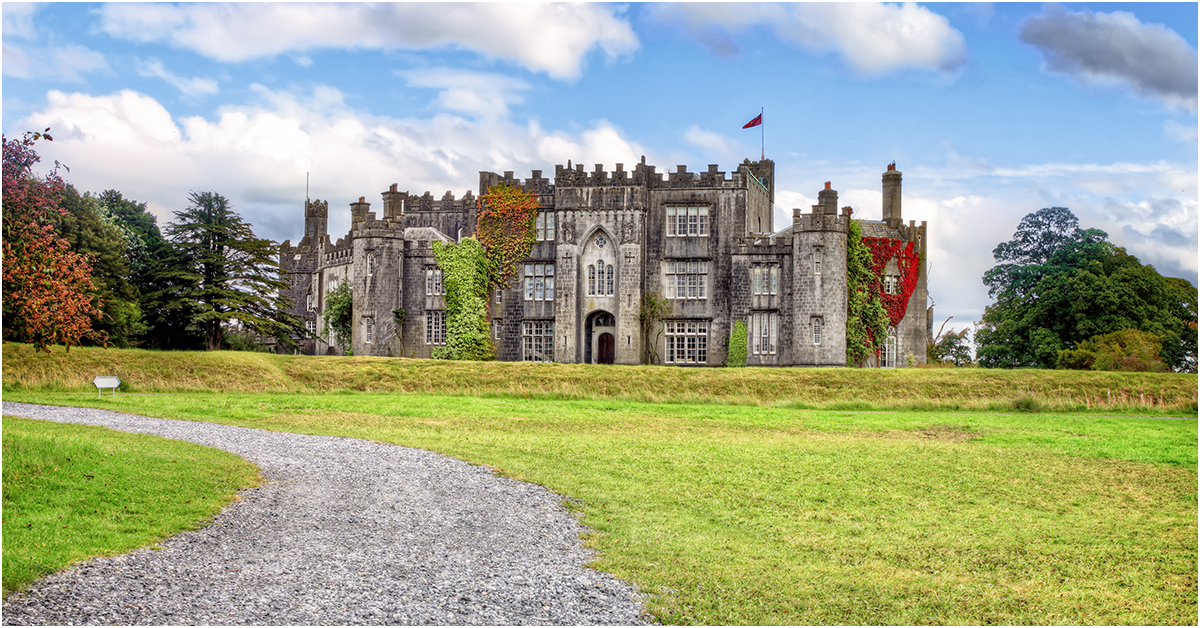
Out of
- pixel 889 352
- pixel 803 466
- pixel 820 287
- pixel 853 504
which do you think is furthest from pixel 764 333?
pixel 853 504

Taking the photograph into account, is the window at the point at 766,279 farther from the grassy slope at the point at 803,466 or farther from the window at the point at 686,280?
the grassy slope at the point at 803,466

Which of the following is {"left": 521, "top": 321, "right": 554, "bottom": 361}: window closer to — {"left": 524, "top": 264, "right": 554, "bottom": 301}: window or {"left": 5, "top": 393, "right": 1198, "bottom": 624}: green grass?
{"left": 524, "top": 264, "right": 554, "bottom": 301}: window

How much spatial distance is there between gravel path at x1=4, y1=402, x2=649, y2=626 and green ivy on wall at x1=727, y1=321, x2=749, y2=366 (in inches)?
1281

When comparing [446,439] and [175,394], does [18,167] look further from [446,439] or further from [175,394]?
[175,394]

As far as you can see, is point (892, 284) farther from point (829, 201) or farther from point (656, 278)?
point (656, 278)

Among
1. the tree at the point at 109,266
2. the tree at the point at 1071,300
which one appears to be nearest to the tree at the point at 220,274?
the tree at the point at 109,266

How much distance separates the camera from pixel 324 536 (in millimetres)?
11828

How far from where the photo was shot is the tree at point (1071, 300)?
158 ft

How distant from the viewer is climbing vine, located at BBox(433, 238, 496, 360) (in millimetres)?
50219

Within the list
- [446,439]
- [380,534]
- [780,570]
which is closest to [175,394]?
[446,439]

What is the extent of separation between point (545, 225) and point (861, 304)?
16204 mm

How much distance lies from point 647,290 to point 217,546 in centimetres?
3877

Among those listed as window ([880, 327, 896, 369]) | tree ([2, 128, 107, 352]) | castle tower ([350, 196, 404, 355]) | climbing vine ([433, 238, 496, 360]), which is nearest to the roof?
window ([880, 327, 896, 369])

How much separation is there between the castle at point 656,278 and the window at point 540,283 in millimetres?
62
